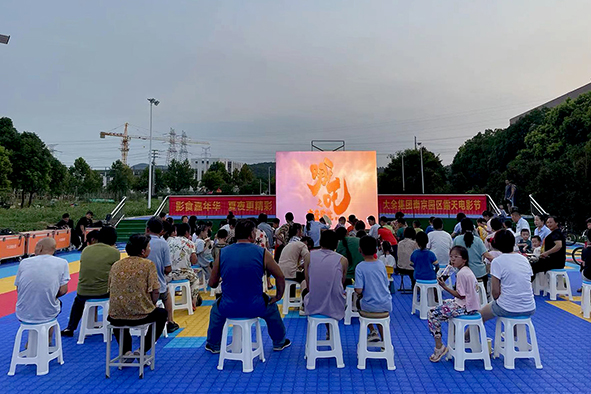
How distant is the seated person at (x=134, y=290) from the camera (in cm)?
337

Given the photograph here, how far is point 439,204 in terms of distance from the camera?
16.6 m

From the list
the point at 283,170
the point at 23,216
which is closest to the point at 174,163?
the point at 23,216

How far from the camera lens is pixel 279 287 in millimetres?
3715

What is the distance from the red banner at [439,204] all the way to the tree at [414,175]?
1634 cm

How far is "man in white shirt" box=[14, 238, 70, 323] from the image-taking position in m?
3.55

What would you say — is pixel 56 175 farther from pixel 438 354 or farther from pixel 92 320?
pixel 438 354

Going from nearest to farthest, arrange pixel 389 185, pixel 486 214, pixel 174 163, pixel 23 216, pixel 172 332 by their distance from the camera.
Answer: pixel 172 332
pixel 486 214
pixel 23 216
pixel 389 185
pixel 174 163

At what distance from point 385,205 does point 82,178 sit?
40446 millimetres

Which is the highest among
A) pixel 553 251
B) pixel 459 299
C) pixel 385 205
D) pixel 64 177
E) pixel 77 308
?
pixel 64 177

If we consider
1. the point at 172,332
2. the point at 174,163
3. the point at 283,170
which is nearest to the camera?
the point at 172,332

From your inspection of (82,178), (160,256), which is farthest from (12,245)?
(82,178)

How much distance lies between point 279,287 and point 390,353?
1.26 meters

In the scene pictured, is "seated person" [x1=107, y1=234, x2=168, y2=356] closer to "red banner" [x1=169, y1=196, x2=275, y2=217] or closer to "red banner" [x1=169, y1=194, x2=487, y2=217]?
"red banner" [x1=169, y1=194, x2=487, y2=217]

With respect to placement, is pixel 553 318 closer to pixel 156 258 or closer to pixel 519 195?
pixel 156 258
